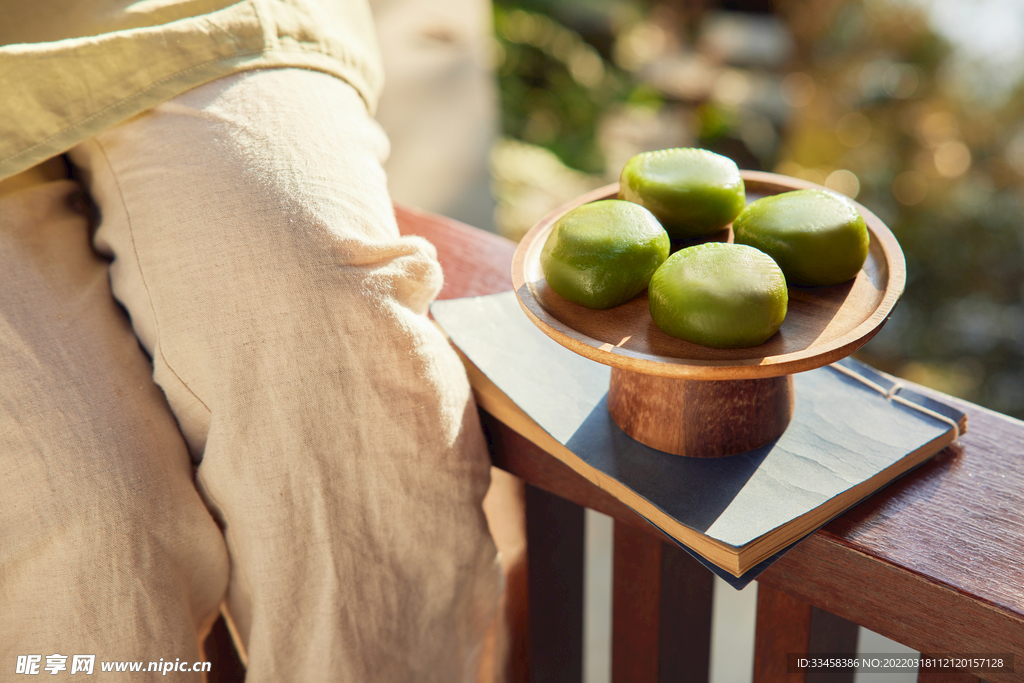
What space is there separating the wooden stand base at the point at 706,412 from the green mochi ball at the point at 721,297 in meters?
0.05

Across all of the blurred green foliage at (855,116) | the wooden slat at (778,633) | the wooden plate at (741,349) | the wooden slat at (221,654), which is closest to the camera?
the wooden plate at (741,349)

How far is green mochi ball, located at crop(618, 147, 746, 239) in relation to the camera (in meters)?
0.48

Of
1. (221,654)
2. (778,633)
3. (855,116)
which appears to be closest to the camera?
(778,633)

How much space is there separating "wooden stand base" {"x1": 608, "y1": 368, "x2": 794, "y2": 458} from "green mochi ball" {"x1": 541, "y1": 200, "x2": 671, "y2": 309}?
0.22 feet

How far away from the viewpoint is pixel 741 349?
406 mm

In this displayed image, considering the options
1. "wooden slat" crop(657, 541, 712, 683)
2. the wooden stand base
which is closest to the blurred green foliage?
"wooden slat" crop(657, 541, 712, 683)

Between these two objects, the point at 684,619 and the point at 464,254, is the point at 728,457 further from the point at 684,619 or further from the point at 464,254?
the point at 464,254

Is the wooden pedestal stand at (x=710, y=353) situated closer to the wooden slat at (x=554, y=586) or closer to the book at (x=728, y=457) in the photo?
the book at (x=728, y=457)

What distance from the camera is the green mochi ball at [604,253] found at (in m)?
0.43

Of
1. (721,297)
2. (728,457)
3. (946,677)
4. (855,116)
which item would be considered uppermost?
(721,297)

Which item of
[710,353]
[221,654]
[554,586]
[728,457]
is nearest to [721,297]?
[710,353]

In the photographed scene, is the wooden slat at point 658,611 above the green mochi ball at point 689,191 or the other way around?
the other way around

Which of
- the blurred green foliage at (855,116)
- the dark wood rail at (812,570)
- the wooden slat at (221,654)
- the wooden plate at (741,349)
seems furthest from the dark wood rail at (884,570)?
the blurred green foliage at (855,116)

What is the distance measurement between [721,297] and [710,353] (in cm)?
3
